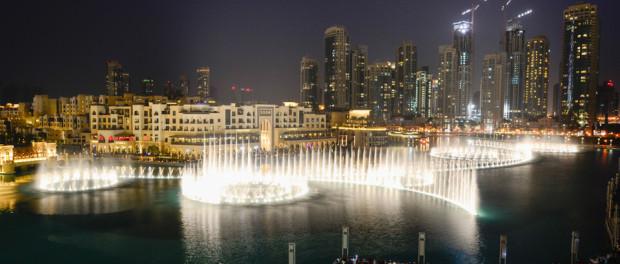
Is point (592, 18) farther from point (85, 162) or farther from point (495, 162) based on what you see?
point (85, 162)

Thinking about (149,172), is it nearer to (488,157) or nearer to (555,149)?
(488,157)

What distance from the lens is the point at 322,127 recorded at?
309 ft

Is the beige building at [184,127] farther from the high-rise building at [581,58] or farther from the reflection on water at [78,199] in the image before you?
the high-rise building at [581,58]

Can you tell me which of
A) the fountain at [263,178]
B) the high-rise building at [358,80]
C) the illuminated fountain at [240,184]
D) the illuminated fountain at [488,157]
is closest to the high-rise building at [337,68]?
the high-rise building at [358,80]

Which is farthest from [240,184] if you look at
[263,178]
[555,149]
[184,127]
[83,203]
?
[555,149]

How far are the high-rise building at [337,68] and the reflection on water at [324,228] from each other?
14043 cm

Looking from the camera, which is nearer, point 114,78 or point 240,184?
point 240,184

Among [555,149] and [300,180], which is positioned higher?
[555,149]

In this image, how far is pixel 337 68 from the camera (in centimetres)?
17825

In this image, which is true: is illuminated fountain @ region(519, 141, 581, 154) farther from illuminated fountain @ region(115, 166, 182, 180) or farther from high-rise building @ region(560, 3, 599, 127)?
illuminated fountain @ region(115, 166, 182, 180)

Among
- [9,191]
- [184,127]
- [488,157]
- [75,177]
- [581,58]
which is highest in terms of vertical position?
[581,58]

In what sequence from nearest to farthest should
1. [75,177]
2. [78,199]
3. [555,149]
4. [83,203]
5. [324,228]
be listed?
[324,228] < [83,203] < [78,199] < [75,177] < [555,149]

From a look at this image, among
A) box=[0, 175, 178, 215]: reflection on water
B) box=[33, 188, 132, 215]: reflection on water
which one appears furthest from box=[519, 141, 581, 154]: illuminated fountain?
box=[33, 188, 132, 215]: reflection on water

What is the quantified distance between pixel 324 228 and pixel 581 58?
554ft
